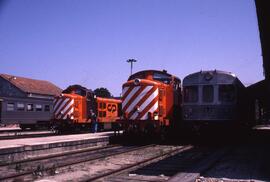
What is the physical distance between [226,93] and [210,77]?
3.42ft

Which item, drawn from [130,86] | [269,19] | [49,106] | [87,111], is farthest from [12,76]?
[269,19]

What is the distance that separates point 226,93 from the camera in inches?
598

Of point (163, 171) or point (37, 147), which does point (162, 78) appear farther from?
point (163, 171)

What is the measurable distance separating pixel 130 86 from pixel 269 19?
8.76 meters

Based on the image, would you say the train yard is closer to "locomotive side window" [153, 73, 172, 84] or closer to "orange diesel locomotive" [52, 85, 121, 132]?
"locomotive side window" [153, 73, 172, 84]

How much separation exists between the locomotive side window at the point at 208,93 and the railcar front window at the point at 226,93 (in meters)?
0.36

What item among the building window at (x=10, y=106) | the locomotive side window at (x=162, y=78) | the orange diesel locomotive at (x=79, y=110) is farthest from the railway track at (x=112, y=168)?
→ the building window at (x=10, y=106)

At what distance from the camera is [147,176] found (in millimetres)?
8180

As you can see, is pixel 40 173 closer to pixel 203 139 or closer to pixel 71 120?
pixel 203 139

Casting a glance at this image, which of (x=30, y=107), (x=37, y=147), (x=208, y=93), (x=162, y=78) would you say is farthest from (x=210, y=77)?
(x=30, y=107)

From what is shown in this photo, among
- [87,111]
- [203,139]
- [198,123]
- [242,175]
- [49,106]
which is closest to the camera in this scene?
[242,175]

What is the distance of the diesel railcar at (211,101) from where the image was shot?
15.0m

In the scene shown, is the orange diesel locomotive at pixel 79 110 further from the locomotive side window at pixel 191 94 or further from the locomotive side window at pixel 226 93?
the locomotive side window at pixel 226 93

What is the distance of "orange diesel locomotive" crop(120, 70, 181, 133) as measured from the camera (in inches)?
576
